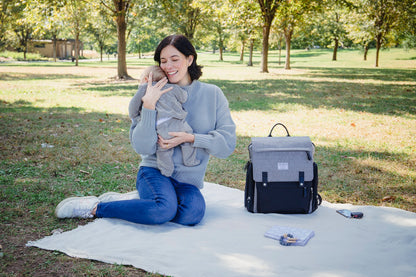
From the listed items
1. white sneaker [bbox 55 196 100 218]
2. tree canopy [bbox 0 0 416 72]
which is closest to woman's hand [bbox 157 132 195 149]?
white sneaker [bbox 55 196 100 218]

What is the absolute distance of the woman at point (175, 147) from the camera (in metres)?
3.26

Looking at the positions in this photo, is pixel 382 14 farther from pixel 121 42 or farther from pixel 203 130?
pixel 203 130

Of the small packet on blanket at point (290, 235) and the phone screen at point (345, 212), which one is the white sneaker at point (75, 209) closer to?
the small packet on blanket at point (290, 235)

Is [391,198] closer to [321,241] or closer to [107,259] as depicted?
[321,241]

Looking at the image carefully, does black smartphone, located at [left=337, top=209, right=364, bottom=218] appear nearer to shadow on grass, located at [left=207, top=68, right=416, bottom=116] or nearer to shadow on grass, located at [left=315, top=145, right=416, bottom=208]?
shadow on grass, located at [left=315, top=145, right=416, bottom=208]

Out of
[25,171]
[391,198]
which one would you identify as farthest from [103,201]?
[391,198]

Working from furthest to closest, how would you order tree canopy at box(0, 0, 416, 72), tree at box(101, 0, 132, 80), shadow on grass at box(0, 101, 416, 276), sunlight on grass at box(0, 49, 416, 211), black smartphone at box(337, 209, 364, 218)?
tree at box(101, 0, 132, 80)
tree canopy at box(0, 0, 416, 72)
sunlight on grass at box(0, 49, 416, 211)
black smartphone at box(337, 209, 364, 218)
shadow on grass at box(0, 101, 416, 276)

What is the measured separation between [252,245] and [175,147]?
3.71ft

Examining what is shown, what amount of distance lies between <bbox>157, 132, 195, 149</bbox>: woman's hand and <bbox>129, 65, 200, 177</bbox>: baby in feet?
0.12

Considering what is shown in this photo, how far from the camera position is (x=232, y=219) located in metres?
3.59

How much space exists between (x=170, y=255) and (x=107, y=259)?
0.48 metres

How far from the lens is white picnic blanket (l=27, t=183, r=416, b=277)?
105 inches

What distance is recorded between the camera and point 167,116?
3320mm

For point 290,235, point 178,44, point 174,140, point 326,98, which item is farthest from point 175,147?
point 326,98
